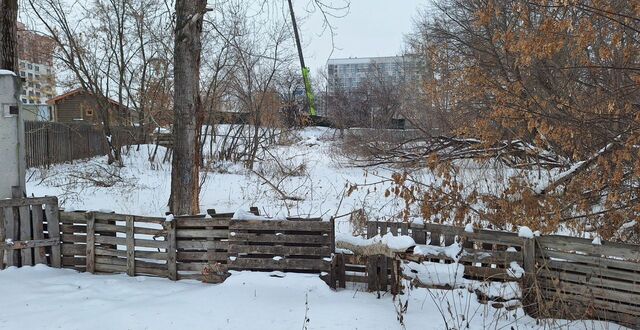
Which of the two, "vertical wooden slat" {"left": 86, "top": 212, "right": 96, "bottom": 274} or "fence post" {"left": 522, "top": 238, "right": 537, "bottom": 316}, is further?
"vertical wooden slat" {"left": 86, "top": 212, "right": 96, "bottom": 274}

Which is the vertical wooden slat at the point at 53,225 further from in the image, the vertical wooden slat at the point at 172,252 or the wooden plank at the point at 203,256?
the wooden plank at the point at 203,256

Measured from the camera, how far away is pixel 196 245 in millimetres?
5445

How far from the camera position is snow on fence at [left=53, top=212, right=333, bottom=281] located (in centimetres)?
519

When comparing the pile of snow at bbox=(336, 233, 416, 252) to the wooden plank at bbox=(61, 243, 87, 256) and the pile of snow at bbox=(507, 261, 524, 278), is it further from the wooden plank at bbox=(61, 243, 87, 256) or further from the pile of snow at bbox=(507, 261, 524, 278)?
the wooden plank at bbox=(61, 243, 87, 256)

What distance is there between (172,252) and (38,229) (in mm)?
1714

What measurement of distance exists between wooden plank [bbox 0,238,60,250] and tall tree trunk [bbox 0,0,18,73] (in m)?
3.09

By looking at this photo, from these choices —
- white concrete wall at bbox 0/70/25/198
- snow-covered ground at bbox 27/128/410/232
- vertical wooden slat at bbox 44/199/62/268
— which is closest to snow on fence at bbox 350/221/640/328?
snow-covered ground at bbox 27/128/410/232

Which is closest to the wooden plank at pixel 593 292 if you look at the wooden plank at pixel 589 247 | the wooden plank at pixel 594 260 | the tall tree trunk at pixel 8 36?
the wooden plank at pixel 594 260

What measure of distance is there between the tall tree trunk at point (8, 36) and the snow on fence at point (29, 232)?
276 cm

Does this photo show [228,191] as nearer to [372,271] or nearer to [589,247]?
[372,271]

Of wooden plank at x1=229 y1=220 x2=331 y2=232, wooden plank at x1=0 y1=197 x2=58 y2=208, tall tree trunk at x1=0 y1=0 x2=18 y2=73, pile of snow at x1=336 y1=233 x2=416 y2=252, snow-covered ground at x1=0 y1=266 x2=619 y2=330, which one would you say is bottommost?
snow-covered ground at x1=0 y1=266 x2=619 y2=330

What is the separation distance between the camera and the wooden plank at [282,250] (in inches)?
203

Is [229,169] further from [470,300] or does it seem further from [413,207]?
[470,300]

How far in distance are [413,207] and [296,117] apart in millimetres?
13155
